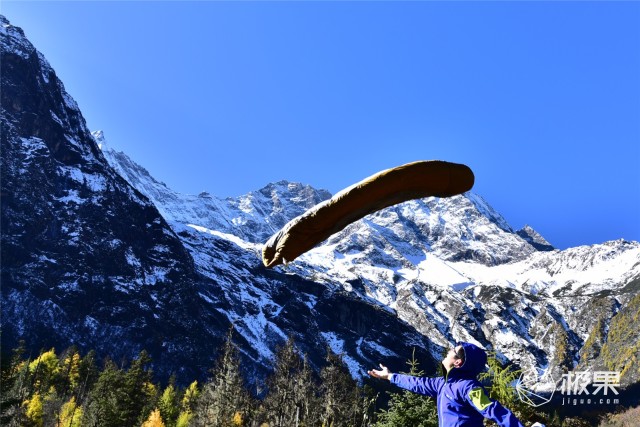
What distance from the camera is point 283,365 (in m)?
36.8

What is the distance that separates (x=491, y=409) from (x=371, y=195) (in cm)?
180

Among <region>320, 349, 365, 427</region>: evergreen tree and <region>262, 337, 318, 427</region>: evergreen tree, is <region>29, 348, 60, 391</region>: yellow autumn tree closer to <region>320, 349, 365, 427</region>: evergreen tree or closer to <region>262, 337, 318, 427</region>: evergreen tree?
<region>262, 337, 318, 427</region>: evergreen tree

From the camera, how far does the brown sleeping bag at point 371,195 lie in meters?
4.07

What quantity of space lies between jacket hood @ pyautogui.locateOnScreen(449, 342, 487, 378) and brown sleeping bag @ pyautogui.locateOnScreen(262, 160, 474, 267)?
1.32 meters

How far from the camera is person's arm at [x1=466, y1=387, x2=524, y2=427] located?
3729 millimetres

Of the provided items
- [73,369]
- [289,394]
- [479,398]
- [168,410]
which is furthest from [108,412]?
[479,398]

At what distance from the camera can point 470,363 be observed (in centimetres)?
443

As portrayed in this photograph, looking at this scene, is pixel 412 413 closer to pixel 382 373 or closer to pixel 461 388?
pixel 382 373

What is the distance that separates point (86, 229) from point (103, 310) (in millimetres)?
29516

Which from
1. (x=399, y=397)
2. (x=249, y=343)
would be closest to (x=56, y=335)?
(x=249, y=343)

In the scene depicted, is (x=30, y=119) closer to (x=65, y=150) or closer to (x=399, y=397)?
(x=65, y=150)

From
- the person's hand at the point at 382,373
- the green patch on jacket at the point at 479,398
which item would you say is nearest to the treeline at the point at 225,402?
the person's hand at the point at 382,373

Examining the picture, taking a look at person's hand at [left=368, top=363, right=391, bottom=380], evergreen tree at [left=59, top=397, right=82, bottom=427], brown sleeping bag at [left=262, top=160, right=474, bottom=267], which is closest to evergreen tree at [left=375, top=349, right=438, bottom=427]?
person's hand at [left=368, top=363, right=391, bottom=380]

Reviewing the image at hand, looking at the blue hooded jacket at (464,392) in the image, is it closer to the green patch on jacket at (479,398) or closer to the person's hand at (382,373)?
the green patch on jacket at (479,398)
